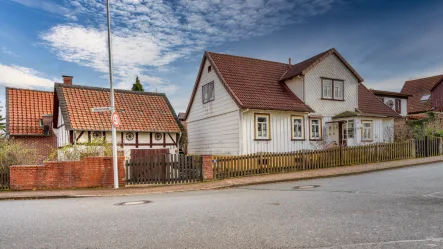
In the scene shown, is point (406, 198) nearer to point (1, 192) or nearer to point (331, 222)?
point (331, 222)

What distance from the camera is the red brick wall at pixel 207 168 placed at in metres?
15.1

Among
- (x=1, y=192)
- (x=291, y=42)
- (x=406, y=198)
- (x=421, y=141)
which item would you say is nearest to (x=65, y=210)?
(x=1, y=192)

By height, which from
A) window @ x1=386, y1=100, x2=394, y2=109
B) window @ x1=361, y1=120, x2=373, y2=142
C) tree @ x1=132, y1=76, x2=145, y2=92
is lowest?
window @ x1=361, y1=120, x2=373, y2=142

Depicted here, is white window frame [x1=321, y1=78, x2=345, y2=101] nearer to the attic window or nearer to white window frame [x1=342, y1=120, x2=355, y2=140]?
white window frame [x1=342, y1=120, x2=355, y2=140]

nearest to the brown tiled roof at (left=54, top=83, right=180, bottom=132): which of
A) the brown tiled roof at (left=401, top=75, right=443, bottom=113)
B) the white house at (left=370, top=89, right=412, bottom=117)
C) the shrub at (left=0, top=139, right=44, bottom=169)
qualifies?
the shrub at (left=0, top=139, right=44, bottom=169)

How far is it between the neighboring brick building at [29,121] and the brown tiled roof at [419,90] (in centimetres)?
3933

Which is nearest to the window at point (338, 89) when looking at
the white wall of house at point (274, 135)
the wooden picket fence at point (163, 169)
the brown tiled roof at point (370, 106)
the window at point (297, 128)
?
the brown tiled roof at point (370, 106)

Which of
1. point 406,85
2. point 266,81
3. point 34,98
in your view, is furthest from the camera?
point 406,85

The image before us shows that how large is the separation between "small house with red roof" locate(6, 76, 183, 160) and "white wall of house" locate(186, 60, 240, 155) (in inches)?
96.2

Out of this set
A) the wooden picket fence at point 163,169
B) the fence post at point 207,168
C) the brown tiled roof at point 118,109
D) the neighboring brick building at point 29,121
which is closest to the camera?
the wooden picket fence at point 163,169

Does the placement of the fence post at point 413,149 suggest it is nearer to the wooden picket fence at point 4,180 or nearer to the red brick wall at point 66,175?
the red brick wall at point 66,175

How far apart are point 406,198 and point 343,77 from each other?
18553mm

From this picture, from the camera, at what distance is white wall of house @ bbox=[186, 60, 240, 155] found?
71.5ft

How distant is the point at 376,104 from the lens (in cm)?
2797
